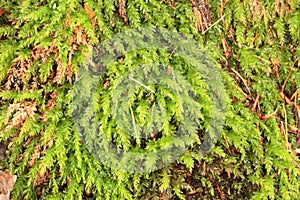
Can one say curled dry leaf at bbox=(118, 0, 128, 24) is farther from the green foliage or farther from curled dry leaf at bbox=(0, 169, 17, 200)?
curled dry leaf at bbox=(0, 169, 17, 200)

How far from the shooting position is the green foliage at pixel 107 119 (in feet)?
6.12

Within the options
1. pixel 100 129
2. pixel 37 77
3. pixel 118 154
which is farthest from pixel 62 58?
pixel 118 154

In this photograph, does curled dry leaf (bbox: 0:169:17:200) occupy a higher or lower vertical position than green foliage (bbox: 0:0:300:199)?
lower

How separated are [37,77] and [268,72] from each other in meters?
1.28

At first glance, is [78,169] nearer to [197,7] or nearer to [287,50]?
[197,7]

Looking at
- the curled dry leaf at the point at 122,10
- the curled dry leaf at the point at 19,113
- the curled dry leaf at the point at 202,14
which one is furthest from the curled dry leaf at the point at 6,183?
the curled dry leaf at the point at 202,14

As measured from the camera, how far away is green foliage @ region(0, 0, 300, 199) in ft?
6.12

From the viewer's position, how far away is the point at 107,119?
186cm

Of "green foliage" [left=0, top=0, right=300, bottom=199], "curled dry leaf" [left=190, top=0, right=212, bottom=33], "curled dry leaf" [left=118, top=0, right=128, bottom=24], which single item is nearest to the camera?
"green foliage" [left=0, top=0, right=300, bottom=199]

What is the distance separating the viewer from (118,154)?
1.86 metres

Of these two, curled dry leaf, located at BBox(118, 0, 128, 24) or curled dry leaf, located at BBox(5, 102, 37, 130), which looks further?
curled dry leaf, located at BBox(118, 0, 128, 24)

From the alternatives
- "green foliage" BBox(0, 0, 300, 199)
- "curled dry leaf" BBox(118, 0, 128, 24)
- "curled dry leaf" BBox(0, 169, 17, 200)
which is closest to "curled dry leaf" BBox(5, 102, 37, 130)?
"green foliage" BBox(0, 0, 300, 199)

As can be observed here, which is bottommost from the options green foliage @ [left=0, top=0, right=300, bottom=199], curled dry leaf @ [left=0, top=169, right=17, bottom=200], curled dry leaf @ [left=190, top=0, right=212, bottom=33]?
curled dry leaf @ [left=0, top=169, right=17, bottom=200]

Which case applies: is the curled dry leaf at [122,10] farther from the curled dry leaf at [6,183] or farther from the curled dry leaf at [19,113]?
the curled dry leaf at [6,183]
